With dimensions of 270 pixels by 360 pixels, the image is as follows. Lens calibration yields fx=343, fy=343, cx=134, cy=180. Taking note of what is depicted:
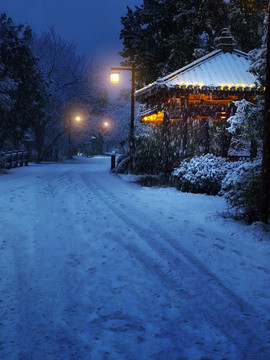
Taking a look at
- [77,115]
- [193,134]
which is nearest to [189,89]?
[193,134]

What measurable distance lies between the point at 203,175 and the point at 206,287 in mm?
7784

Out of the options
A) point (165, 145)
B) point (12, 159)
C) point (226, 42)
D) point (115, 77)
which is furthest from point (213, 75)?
point (12, 159)

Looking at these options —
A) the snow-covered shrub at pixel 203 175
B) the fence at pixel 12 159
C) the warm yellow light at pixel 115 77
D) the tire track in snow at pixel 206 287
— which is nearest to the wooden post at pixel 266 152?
the tire track in snow at pixel 206 287

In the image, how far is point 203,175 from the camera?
11.7 meters

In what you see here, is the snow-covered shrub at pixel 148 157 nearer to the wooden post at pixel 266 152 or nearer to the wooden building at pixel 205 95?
the wooden building at pixel 205 95

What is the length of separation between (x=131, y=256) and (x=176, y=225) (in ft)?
7.02

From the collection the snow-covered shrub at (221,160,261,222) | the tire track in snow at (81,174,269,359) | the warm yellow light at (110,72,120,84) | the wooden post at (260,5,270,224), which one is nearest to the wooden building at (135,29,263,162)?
the warm yellow light at (110,72,120,84)

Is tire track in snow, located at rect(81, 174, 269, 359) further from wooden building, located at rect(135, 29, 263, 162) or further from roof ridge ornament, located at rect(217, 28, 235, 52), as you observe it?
roof ridge ornament, located at rect(217, 28, 235, 52)

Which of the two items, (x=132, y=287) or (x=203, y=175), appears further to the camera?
(x=203, y=175)

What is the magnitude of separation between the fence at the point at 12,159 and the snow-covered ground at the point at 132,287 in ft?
47.3

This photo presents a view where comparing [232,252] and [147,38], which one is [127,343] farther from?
[147,38]

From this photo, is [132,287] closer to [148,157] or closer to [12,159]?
[148,157]

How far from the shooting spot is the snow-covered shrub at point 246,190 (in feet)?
23.4

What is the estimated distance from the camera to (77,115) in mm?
40281
